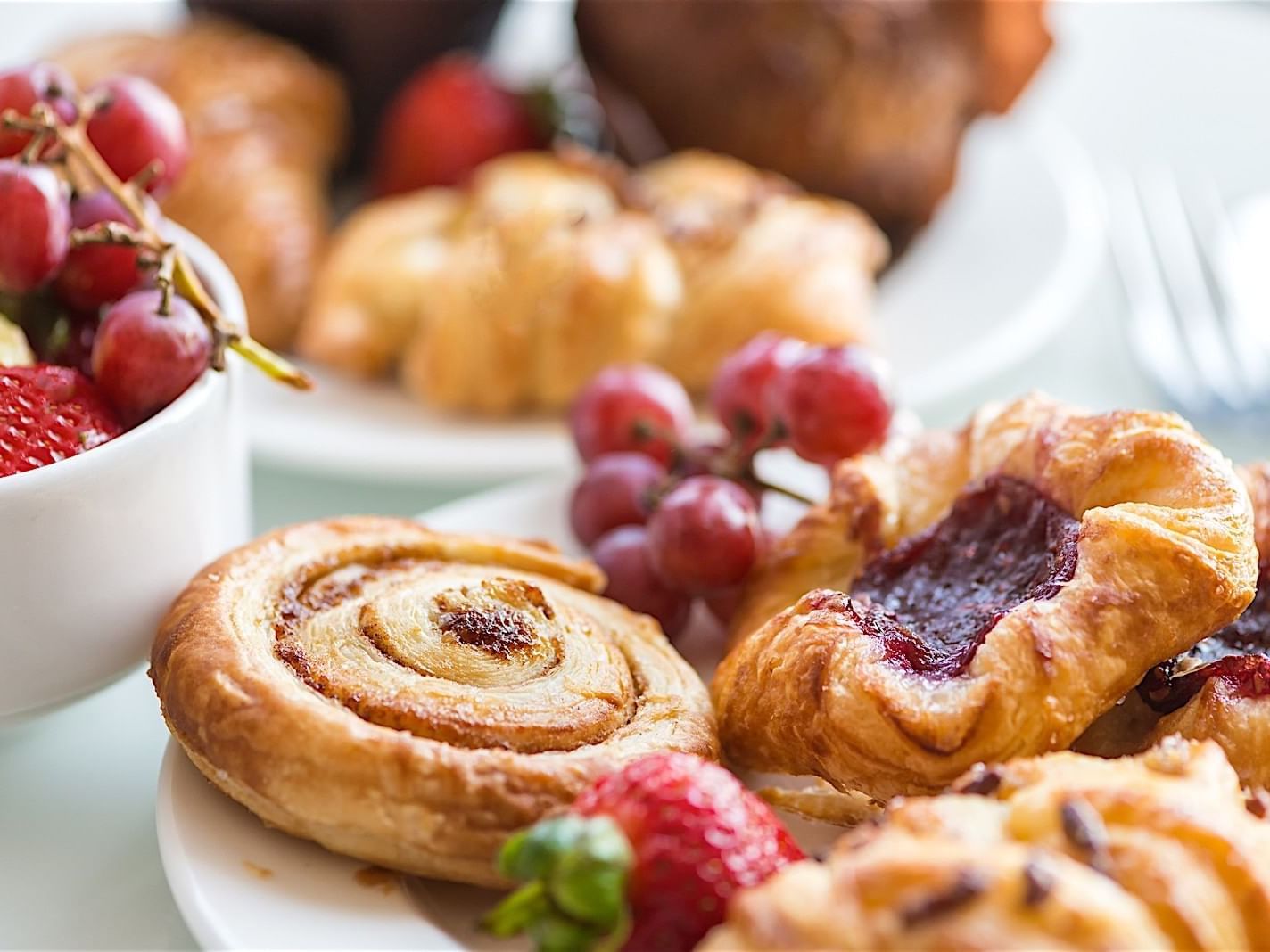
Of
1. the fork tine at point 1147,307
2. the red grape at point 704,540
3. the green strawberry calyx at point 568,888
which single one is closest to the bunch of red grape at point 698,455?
the red grape at point 704,540

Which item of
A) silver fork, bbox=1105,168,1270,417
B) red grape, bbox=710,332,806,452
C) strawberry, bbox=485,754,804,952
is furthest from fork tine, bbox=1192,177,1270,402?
strawberry, bbox=485,754,804,952

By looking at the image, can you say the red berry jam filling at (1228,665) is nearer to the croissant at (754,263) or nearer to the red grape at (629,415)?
the red grape at (629,415)

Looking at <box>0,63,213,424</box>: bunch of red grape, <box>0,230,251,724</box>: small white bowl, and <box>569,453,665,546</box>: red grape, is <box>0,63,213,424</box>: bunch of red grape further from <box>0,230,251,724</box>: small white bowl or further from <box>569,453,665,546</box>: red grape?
<box>569,453,665,546</box>: red grape

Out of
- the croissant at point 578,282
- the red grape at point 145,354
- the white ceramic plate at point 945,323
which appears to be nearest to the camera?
the red grape at point 145,354

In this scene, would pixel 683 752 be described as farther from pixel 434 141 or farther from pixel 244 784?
pixel 434 141

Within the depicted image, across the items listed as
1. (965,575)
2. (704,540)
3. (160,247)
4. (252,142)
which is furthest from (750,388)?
(252,142)

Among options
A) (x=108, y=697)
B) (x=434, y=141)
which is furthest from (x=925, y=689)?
(x=434, y=141)

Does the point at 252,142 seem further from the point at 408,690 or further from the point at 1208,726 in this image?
the point at 1208,726
